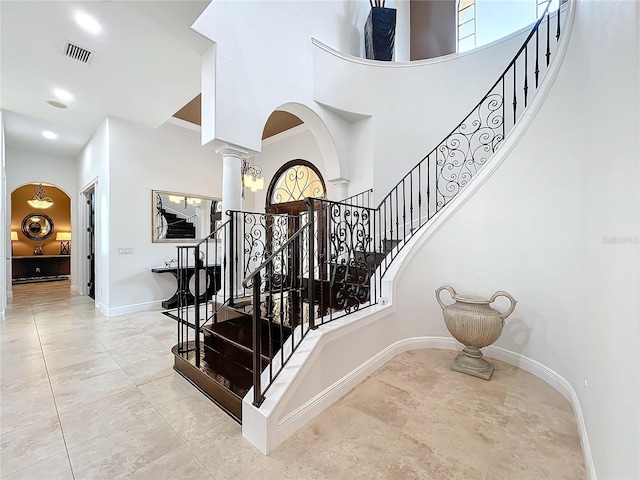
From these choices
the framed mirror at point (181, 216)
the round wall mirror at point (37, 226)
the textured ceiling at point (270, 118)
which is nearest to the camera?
the textured ceiling at point (270, 118)

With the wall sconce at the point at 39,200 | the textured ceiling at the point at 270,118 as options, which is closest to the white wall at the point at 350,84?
the textured ceiling at the point at 270,118

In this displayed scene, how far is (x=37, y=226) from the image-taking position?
873 cm

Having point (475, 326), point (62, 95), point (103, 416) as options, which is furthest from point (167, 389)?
point (62, 95)

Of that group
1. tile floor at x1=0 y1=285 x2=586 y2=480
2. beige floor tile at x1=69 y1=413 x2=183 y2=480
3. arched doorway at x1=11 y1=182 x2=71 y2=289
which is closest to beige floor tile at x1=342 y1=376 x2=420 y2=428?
tile floor at x1=0 y1=285 x2=586 y2=480

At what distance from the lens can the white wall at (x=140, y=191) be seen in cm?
479

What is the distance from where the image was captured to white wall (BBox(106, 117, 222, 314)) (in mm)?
4789

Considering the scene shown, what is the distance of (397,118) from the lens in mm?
4801

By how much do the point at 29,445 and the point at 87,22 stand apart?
3608 mm

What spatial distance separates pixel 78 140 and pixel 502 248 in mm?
7941

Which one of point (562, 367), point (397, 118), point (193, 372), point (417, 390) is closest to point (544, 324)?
point (562, 367)

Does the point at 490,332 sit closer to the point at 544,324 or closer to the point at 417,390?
the point at 544,324

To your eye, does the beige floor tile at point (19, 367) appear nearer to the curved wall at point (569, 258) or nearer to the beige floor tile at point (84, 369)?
the beige floor tile at point (84, 369)

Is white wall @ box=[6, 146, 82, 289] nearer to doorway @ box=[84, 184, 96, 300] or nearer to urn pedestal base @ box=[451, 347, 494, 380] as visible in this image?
doorway @ box=[84, 184, 96, 300]

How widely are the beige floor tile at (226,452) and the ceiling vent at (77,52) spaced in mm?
4100
